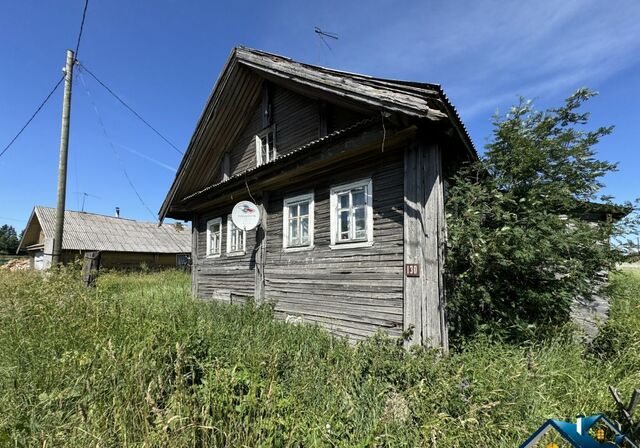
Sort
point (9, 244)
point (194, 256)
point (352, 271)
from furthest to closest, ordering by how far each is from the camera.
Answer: point (9, 244), point (194, 256), point (352, 271)

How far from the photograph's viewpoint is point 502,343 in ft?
15.0

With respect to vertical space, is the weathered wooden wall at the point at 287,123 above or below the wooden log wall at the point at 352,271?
above

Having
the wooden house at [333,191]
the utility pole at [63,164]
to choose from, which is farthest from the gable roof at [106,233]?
the wooden house at [333,191]

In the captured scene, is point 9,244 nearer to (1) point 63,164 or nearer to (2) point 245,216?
(1) point 63,164

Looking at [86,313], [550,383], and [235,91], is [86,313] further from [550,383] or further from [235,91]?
[235,91]

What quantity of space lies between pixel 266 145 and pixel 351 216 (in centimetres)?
387

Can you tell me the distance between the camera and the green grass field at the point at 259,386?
7.59 feet

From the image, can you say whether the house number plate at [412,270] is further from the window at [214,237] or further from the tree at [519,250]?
the window at [214,237]

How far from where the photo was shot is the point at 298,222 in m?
7.03

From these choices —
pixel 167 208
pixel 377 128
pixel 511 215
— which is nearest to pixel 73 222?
pixel 167 208

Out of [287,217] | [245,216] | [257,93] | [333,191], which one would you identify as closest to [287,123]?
[257,93]

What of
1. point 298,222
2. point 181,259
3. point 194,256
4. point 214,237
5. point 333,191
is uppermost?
point 333,191

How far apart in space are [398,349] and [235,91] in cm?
765

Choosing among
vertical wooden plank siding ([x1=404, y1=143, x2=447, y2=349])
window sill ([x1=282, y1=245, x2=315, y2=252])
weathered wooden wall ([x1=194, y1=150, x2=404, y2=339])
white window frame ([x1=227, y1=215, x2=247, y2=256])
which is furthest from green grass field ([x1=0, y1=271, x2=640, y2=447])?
white window frame ([x1=227, y1=215, x2=247, y2=256])
